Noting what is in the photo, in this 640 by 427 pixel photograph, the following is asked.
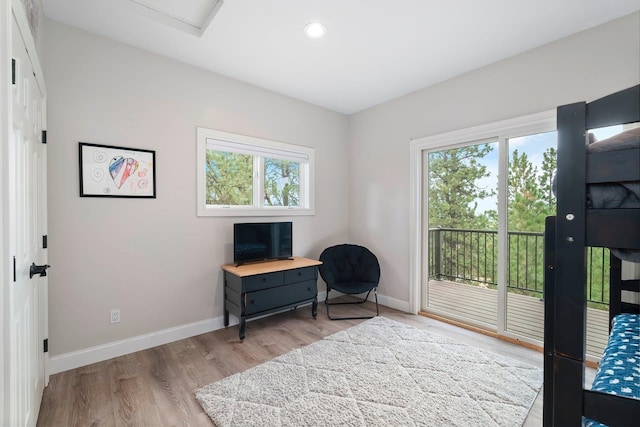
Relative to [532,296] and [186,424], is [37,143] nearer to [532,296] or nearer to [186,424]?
[186,424]

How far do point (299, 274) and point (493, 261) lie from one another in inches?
83.0

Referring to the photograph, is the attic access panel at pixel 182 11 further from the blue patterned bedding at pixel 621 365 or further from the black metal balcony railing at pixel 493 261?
the black metal balcony railing at pixel 493 261

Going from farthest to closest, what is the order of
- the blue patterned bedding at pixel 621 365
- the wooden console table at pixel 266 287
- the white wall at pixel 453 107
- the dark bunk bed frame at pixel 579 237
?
the wooden console table at pixel 266 287 → the white wall at pixel 453 107 → the blue patterned bedding at pixel 621 365 → the dark bunk bed frame at pixel 579 237

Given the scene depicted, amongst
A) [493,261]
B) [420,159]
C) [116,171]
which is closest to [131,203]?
[116,171]

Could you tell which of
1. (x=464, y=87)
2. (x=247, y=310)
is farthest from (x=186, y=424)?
(x=464, y=87)

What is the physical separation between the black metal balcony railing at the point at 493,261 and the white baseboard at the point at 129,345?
256cm

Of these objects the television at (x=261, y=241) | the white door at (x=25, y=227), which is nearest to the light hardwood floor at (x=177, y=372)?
the white door at (x=25, y=227)

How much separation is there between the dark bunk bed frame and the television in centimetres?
260

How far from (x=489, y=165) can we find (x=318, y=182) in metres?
2.00

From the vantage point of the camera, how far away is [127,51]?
8.18 feet

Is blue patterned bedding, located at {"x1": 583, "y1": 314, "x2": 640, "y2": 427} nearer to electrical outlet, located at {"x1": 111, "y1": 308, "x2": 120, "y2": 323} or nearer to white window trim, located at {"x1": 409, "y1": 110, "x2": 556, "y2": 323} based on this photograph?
white window trim, located at {"x1": 409, "y1": 110, "x2": 556, "y2": 323}

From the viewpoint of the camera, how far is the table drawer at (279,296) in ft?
9.13

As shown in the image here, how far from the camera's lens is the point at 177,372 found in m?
2.22

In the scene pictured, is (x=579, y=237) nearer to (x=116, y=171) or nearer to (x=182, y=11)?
(x=182, y=11)
